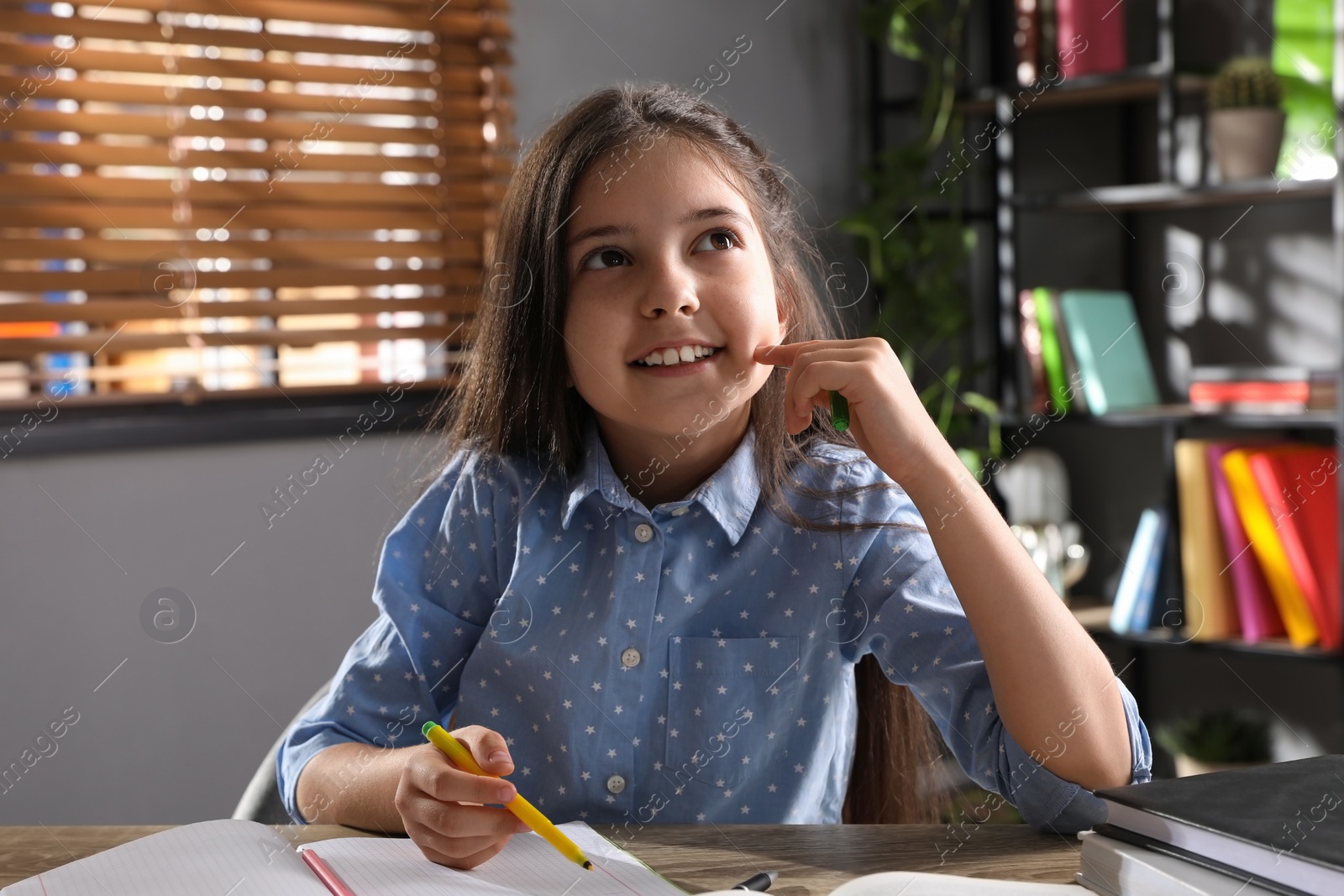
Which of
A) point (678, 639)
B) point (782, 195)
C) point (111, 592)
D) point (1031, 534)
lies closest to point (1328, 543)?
point (1031, 534)

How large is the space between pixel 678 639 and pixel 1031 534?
1.72m

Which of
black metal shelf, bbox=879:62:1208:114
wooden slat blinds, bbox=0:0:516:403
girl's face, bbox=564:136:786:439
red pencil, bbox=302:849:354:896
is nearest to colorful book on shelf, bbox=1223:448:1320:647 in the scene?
black metal shelf, bbox=879:62:1208:114

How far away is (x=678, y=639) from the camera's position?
1.00 metres

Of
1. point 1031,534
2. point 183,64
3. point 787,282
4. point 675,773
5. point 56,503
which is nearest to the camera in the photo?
point 675,773

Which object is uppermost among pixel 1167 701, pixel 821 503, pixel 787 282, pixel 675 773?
pixel 787 282

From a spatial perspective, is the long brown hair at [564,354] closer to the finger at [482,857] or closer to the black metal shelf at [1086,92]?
the finger at [482,857]

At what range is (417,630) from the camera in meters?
1.04

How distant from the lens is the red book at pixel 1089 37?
8.04 ft

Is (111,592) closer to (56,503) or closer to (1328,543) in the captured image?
(56,503)

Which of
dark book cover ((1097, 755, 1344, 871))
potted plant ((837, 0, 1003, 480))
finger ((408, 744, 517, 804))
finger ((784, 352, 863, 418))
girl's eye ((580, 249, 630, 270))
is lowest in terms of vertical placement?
dark book cover ((1097, 755, 1344, 871))

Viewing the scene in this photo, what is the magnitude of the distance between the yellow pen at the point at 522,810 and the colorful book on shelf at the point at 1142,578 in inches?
75.4

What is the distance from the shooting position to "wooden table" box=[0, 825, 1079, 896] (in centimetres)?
73

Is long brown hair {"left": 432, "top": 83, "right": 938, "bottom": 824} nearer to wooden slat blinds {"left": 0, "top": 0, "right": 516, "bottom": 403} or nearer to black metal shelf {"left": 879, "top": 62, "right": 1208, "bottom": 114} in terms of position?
wooden slat blinds {"left": 0, "top": 0, "right": 516, "bottom": 403}

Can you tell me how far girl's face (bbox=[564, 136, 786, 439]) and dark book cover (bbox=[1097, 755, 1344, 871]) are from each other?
0.42m
